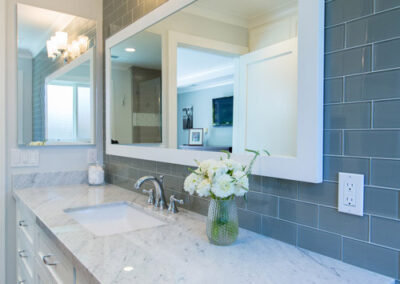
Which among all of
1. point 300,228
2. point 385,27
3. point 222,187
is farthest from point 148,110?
point 385,27

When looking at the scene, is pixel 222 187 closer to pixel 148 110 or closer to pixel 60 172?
pixel 148 110

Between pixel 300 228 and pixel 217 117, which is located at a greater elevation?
pixel 217 117

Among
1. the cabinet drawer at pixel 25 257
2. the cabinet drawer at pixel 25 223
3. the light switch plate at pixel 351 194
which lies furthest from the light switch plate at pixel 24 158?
the light switch plate at pixel 351 194

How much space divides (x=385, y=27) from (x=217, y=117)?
68 cm

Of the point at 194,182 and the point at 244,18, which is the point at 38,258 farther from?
the point at 244,18

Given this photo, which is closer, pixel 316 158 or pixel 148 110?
pixel 316 158

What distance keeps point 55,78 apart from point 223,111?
1598 mm

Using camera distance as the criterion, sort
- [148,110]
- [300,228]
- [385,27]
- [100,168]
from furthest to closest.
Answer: [100,168]
[148,110]
[300,228]
[385,27]

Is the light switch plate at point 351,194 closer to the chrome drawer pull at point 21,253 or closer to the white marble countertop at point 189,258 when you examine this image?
the white marble countertop at point 189,258

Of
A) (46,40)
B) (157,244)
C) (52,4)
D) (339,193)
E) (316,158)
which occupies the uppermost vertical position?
(52,4)

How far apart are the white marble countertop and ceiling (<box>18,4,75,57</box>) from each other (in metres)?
1.39

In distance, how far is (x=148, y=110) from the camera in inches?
74.5

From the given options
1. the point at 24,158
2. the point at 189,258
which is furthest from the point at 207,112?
the point at 24,158

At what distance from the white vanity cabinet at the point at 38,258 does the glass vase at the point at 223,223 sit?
0.45m
